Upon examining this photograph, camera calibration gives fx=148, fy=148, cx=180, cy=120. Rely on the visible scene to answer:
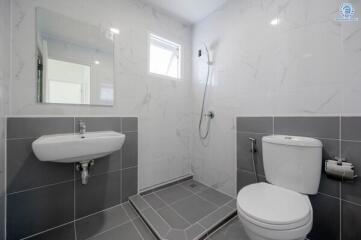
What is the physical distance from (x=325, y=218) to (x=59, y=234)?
7.05 feet

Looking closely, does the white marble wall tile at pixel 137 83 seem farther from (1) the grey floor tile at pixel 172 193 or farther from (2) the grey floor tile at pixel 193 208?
(2) the grey floor tile at pixel 193 208

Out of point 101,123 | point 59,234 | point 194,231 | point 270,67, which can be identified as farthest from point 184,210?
point 270,67

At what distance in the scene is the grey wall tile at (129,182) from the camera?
166cm

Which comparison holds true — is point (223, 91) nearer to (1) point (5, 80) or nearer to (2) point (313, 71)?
(2) point (313, 71)

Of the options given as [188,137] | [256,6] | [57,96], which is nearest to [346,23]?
[256,6]

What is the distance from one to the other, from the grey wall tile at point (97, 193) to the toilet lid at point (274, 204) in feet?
4.17

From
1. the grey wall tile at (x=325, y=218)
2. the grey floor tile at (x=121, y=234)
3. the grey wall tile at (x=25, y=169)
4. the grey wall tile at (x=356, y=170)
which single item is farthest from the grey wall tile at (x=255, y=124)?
the grey wall tile at (x=25, y=169)

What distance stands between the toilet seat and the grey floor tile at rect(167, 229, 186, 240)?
0.54 m

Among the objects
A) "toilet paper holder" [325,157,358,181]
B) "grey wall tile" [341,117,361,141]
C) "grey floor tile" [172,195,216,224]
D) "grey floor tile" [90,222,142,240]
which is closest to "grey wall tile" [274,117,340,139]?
"grey wall tile" [341,117,361,141]

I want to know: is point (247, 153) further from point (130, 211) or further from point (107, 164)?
point (107, 164)

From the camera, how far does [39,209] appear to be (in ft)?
4.02

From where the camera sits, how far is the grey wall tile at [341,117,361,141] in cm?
101

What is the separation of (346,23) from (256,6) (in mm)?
783

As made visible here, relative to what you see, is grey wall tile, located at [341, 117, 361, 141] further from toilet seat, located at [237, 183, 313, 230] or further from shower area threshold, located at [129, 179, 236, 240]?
shower area threshold, located at [129, 179, 236, 240]
